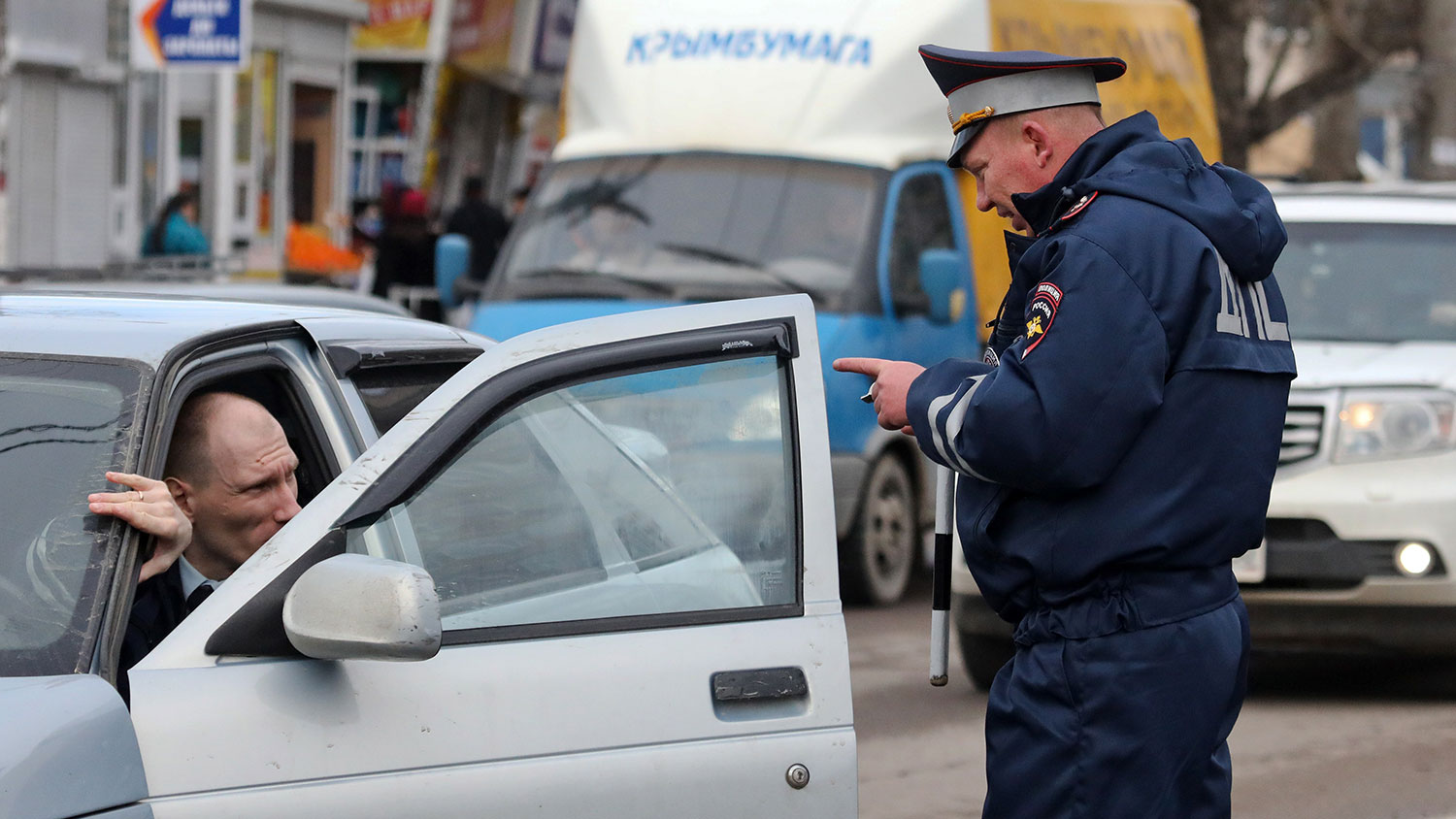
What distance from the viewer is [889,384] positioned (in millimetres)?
3186

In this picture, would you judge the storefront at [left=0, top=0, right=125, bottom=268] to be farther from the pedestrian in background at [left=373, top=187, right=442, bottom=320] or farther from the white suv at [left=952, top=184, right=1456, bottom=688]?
the white suv at [left=952, top=184, right=1456, bottom=688]

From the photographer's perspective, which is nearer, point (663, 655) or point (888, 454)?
point (663, 655)

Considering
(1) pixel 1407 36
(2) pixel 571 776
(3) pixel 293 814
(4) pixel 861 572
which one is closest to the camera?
(3) pixel 293 814

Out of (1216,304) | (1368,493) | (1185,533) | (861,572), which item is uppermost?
(1216,304)

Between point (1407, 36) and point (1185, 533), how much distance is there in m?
25.6

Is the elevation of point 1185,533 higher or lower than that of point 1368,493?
higher

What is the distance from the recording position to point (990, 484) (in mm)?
3141

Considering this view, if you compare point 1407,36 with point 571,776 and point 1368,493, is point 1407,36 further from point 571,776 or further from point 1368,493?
point 571,776

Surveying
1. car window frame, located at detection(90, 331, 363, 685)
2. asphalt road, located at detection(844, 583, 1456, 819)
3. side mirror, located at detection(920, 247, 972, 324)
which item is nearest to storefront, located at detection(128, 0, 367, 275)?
side mirror, located at detection(920, 247, 972, 324)

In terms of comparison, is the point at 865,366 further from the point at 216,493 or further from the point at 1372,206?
the point at 1372,206

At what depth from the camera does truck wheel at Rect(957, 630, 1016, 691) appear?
7539 millimetres

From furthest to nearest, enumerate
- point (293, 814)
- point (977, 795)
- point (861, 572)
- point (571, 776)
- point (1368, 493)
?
point (861, 572)
point (1368, 493)
point (977, 795)
point (571, 776)
point (293, 814)

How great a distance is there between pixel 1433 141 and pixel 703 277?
629 inches

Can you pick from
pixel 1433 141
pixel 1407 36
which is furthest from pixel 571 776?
pixel 1407 36
